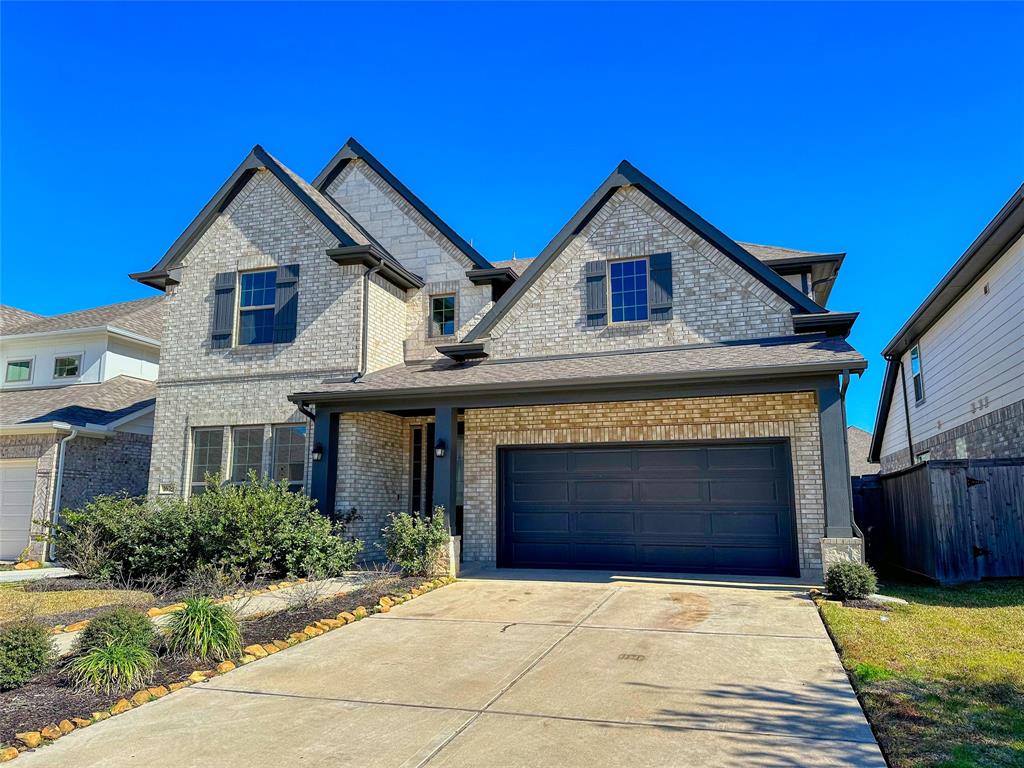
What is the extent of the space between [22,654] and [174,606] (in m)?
3.72

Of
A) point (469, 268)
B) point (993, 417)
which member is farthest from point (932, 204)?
point (469, 268)

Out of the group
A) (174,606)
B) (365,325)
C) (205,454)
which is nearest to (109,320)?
(205,454)

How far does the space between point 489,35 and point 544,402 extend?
7273 mm

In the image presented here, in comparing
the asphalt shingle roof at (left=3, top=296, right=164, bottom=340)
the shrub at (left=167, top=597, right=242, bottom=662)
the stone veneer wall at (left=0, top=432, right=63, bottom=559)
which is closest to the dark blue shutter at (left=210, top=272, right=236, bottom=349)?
the stone veneer wall at (left=0, top=432, right=63, bottom=559)

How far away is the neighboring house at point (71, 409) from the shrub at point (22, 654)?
981 centimetres

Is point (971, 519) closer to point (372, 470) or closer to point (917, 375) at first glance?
point (917, 375)

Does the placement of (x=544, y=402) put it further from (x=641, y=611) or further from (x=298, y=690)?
(x=298, y=690)

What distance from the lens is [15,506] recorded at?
55.3 feet

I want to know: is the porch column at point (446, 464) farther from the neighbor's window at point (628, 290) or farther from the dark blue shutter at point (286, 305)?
the dark blue shutter at point (286, 305)

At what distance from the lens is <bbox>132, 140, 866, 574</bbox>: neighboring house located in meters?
11.7

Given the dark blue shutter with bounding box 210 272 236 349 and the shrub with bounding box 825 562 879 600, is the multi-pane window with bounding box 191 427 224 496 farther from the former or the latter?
the shrub with bounding box 825 562 879 600

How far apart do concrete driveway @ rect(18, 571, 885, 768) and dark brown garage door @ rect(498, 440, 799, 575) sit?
3705mm

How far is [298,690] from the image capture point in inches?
219

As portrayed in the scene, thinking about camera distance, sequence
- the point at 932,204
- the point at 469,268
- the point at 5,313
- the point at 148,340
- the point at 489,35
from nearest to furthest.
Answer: the point at 489,35, the point at 469,268, the point at 148,340, the point at 5,313, the point at 932,204
